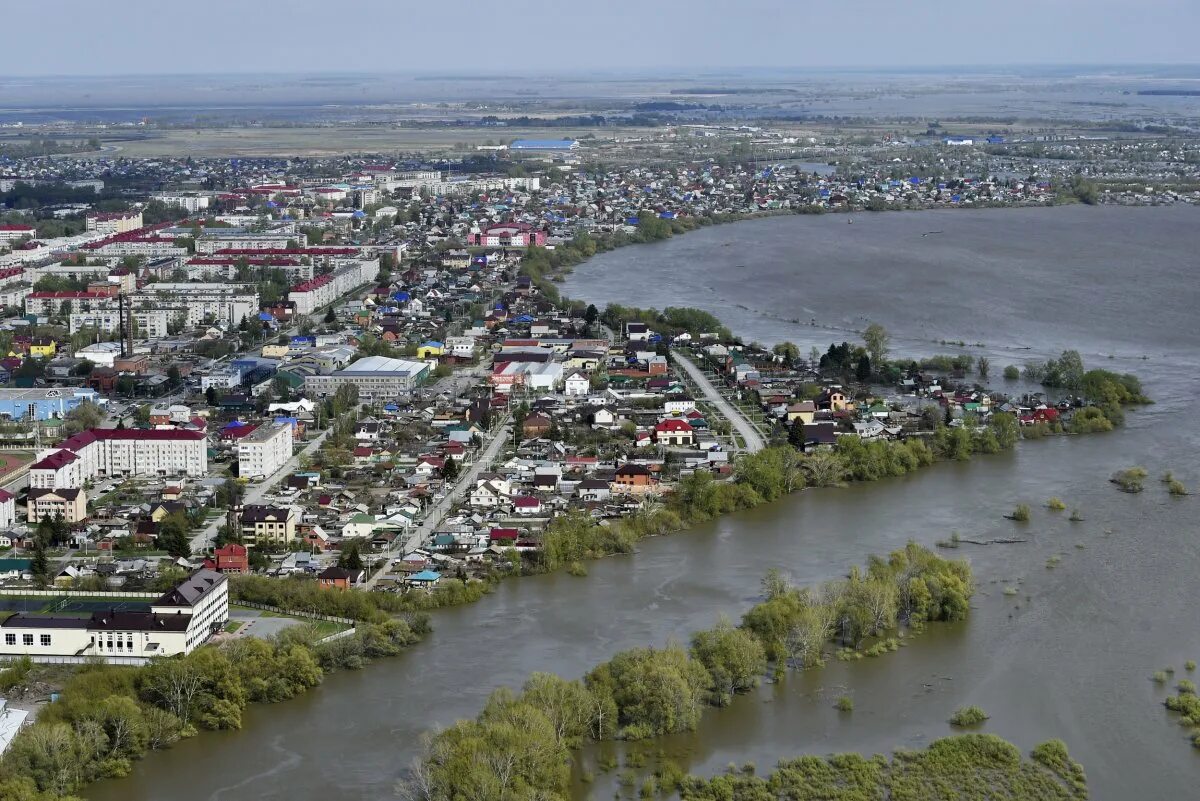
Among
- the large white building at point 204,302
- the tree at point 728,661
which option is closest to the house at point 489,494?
the tree at point 728,661

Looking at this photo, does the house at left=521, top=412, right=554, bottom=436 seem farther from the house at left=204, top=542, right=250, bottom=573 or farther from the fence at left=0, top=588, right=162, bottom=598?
the fence at left=0, top=588, right=162, bottom=598

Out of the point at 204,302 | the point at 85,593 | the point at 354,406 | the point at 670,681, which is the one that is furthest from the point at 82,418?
the point at 670,681

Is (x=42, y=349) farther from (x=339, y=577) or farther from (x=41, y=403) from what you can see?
(x=339, y=577)

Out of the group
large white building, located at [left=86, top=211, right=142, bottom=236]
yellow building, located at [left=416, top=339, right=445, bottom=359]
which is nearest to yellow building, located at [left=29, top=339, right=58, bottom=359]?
yellow building, located at [left=416, top=339, right=445, bottom=359]

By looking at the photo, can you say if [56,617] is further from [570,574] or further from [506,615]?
[570,574]

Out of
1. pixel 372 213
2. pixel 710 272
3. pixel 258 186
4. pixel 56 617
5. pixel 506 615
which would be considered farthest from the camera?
pixel 258 186

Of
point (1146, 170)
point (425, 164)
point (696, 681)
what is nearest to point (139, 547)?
point (696, 681)
